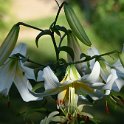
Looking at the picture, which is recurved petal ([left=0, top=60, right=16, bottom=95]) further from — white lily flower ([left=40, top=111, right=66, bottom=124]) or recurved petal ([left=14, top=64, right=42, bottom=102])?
white lily flower ([left=40, top=111, right=66, bottom=124])

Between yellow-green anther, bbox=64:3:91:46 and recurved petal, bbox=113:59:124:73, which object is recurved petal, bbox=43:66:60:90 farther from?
recurved petal, bbox=113:59:124:73

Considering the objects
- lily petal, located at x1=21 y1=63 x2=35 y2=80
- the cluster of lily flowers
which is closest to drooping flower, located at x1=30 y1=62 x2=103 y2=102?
the cluster of lily flowers

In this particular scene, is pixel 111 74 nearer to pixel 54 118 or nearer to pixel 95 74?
pixel 95 74

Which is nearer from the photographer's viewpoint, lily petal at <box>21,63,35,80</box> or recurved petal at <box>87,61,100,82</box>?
recurved petal at <box>87,61,100,82</box>

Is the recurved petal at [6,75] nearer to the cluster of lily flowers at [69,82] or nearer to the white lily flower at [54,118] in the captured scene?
the cluster of lily flowers at [69,82]

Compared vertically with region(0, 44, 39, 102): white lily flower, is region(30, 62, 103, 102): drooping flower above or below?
below

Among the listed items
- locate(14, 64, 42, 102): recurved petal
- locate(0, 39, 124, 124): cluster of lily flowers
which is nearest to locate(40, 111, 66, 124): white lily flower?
locate(0, 39, 124, 124): cluster of lily flowers

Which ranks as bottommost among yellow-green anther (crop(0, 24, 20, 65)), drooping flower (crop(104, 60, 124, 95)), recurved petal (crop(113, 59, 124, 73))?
drooping flower (crop(104, 60, 124, 95))

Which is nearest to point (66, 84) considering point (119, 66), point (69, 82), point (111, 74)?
point (69, 82)
